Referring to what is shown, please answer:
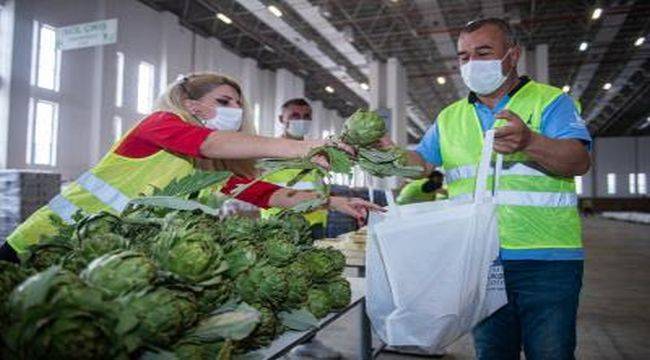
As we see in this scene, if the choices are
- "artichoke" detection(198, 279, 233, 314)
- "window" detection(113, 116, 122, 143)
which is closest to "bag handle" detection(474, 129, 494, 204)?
"artichoke" detection(198, 279, 233, 314)

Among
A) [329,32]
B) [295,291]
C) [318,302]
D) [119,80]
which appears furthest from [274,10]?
[295,291]

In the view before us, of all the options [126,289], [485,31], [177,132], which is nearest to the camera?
[126,289]

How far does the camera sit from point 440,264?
5.91ft

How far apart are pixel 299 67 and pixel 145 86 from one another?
26.1 feet

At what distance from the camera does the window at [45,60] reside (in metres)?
11.8

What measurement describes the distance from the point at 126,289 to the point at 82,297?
0.11 m

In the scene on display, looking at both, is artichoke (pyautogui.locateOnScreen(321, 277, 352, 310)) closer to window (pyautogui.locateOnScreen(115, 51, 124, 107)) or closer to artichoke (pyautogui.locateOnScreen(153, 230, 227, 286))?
artichoke (pyautogui.locateOnScreen(153, 230, 227, 286))

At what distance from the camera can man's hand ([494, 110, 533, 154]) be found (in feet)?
5.45

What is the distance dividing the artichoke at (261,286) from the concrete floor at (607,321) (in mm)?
3183

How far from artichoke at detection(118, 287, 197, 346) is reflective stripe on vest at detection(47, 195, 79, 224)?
3.55 ft

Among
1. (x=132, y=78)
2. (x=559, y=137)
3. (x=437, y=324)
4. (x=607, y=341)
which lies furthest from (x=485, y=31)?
(x=132, y=78)

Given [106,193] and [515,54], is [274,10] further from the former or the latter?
[106,193]

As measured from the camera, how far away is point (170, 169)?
2049mm

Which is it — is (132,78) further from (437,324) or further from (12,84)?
(437,324)
